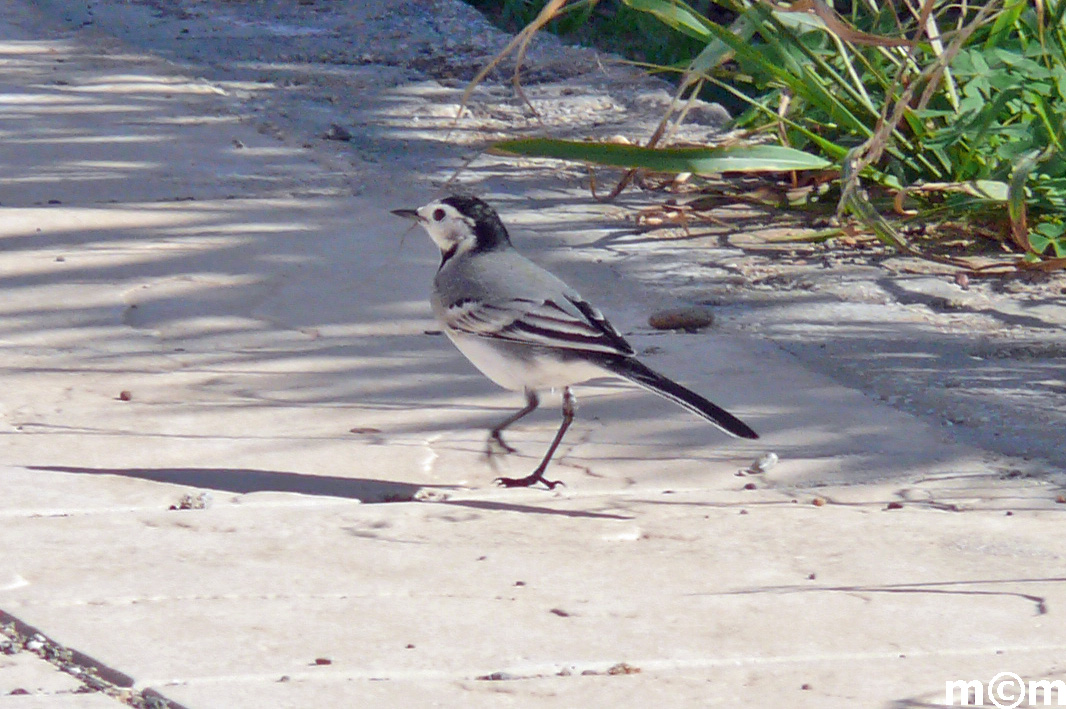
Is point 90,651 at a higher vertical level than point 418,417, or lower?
higher

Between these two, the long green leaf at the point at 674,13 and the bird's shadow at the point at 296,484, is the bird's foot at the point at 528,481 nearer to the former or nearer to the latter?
the bird's shadow at the point at 296,484

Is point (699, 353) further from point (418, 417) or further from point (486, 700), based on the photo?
point (486, 700)

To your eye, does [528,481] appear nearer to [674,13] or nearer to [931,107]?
[674,13]

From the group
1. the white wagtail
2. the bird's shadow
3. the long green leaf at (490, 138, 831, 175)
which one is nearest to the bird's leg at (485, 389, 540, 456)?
the white wagtail

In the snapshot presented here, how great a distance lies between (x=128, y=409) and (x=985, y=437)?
229 cm

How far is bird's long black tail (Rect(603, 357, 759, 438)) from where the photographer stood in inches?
146

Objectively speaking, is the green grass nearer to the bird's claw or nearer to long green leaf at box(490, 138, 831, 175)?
long green leaf at box(490, 138, 831, 175)

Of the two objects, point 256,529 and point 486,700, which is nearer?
point 486,700

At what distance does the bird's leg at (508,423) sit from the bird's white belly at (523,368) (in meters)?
0.05

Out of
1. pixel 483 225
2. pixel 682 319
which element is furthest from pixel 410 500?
pixel 682 319

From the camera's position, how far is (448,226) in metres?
4.58

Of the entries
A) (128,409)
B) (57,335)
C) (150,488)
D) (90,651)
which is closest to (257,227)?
(57,335)

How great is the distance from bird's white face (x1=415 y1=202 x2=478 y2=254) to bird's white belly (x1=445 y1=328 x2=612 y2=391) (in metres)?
0.41

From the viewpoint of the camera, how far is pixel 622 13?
415 inches
